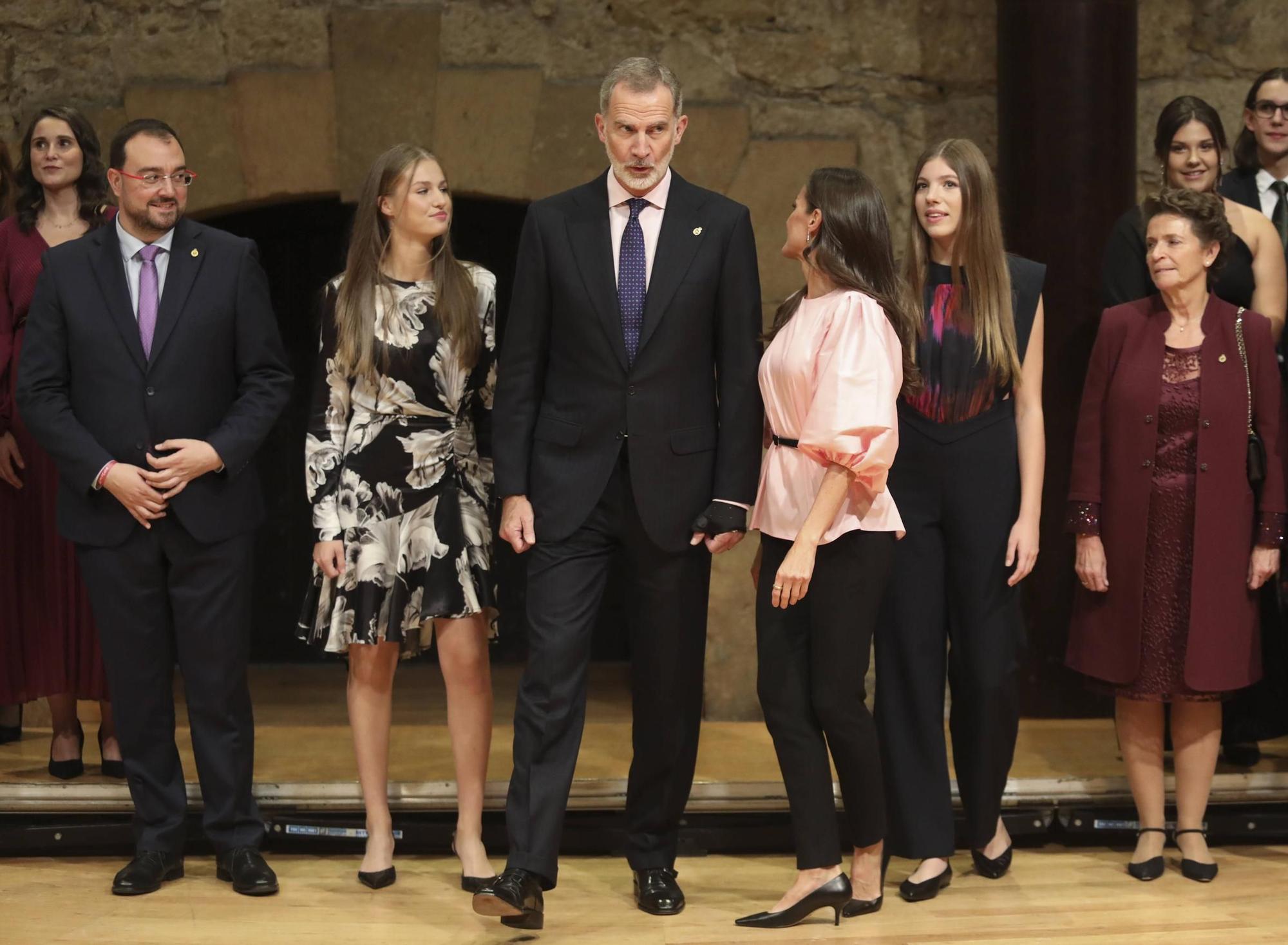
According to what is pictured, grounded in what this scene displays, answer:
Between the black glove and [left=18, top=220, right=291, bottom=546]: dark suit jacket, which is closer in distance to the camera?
the black glove

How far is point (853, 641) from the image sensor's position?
321cm

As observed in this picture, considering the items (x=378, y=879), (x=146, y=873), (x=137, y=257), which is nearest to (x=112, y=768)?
(x=146, y=873)

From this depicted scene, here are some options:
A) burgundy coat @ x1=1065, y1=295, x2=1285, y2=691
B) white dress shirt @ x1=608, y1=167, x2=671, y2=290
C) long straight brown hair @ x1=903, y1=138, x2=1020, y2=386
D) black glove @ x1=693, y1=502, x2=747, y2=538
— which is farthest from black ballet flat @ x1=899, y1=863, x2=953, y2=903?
white dress shirt @ x1=608, y1=167, x2=671, y2=290

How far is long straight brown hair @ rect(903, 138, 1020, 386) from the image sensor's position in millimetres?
3436

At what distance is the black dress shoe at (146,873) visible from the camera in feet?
11.4

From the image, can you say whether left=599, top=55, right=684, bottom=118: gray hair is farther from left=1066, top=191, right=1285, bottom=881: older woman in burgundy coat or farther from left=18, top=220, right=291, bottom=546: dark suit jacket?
left=1066, top=191, right=1285, bottom=881: older woman in burgundy coat

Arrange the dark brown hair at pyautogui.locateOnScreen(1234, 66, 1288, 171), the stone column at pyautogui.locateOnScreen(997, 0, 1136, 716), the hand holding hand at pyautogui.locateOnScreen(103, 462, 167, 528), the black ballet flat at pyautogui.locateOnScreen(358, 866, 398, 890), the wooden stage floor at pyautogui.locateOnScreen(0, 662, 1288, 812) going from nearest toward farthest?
the hand holding hand at pyautogui.locateOnScreen(103, 462, 167, 528) < the black ballet flat at pyautogui.locateOnScreen(358, 866, 398, 890) < the wooden stage floor at pyautogui.locateOnScreen(0, 662, 1288, 812) < the dark brown hair at pyautogui.locateOnScreen(1234, 66, 1288, 171) < the stone column at pyautogui.locateOnScreen(997, 0, 1136, 716)

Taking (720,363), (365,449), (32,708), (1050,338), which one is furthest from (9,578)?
(1050,338)

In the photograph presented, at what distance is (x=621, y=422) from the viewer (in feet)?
10.6

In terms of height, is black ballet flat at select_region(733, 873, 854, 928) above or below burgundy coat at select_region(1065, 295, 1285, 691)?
below

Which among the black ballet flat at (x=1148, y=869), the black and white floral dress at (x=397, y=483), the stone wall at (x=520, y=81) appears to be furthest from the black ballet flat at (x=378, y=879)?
the black ballet flat at (x=1148, y=869)

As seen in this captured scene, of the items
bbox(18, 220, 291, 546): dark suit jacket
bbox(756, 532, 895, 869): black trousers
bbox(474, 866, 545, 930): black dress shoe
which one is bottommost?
bbox(474, 866, 545, 930): black dress shoe

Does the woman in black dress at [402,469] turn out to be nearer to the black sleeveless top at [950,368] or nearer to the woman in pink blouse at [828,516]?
the woman in pink blouse at [828,516]

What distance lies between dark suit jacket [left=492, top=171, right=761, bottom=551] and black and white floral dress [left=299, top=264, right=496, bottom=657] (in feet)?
0.78
